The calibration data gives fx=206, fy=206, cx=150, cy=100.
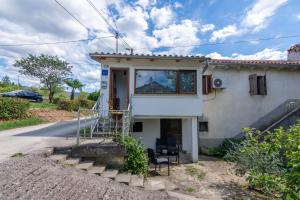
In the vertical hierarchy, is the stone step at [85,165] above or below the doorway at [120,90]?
below

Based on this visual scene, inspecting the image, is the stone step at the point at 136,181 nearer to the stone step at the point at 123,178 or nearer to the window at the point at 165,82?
the stone step at the point at 123,178

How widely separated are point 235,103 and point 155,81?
17.5ft

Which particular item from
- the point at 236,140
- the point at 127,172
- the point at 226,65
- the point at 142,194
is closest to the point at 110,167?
the point at 127,172

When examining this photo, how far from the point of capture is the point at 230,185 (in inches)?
271

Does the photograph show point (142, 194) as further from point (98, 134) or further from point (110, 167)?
point (98, 134)

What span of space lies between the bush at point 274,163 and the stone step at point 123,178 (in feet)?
11.0

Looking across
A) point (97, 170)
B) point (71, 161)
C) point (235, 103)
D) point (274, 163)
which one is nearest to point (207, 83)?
point (235, 103)

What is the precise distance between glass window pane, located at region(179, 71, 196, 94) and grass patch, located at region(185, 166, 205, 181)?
334 cm

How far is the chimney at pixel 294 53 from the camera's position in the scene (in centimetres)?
1412

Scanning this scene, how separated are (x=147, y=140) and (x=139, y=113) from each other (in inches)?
89.2

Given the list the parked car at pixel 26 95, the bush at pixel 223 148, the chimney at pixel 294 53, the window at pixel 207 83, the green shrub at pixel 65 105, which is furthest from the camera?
the parked car at pixel 26 95

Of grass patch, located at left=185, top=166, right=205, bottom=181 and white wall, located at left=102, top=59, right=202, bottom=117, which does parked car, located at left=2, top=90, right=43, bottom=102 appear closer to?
white wall, located at left=102, top=59, right=202, bottom=117

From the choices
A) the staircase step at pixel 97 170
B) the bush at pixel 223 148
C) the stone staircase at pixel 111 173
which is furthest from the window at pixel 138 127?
the staircase step at pixel 97 170

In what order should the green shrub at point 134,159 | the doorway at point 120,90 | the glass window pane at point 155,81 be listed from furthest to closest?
the doorway at point 120,90 < the glass window pane at point 155,81 < the green shrub at point 134,159
